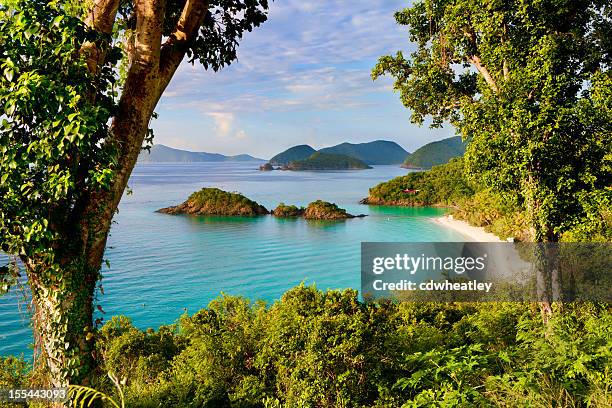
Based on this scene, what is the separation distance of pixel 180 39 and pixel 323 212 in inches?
2424

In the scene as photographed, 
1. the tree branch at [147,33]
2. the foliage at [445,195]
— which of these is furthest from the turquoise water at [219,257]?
the tree branch at [147,33]

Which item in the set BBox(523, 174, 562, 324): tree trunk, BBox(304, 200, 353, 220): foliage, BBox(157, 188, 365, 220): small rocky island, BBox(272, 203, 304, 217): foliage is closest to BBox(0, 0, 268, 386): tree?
BBox(523, 174, 562, 324): tree trunk

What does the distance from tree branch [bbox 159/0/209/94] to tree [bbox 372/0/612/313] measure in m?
5.77

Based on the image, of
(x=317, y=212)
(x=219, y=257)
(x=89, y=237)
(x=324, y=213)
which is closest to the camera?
(x=89, y=237)

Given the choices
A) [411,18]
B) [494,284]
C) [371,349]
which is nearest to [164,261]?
[494,284]

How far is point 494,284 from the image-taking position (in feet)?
50.0

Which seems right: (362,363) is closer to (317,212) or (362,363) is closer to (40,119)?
(40,119)

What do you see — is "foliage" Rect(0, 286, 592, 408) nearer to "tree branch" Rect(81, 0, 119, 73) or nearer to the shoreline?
"tree branch" Rect(81, 0, 119, 73)

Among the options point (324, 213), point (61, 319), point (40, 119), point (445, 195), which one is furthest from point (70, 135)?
point (445, 195)

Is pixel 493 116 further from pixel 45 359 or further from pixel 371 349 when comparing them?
pixel 45 359

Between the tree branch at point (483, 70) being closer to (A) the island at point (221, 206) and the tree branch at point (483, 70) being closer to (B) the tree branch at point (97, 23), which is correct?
(B) the tree branch at point (97, 23)

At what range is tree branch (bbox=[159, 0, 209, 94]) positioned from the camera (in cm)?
470

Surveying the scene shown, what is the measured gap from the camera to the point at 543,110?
7.67 m

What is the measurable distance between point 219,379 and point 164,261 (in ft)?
125
